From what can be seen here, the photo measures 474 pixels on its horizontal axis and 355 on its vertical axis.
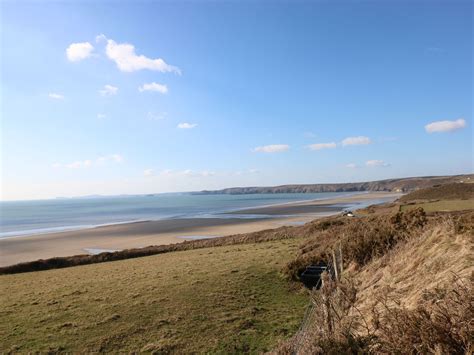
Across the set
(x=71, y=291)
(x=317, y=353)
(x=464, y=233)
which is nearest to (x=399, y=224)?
(x=464, y=233)

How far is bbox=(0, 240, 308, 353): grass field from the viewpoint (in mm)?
9930

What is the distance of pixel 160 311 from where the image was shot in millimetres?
12352

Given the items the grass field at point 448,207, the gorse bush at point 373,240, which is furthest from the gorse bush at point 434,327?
the grass field at point 448,207

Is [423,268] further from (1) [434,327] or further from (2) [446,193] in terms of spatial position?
(2) [446,193]

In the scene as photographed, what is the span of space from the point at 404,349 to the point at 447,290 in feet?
4.73

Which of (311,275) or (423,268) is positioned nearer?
(423,268)

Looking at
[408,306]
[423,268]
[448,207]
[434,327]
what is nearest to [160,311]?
[423,268]

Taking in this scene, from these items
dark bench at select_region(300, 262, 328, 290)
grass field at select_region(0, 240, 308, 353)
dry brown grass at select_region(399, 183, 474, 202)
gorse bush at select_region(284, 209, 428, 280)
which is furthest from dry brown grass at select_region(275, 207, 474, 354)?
dry brown grass at select_region(399, 183, 474, 202)

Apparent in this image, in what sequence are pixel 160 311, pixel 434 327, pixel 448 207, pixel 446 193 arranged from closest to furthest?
pixel 434 327
pixel 160 311
pixel 448 207
pixel 446 193

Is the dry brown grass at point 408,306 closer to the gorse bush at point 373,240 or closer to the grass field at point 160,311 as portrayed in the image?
the grass field at point 160,311

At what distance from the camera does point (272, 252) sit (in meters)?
22.9

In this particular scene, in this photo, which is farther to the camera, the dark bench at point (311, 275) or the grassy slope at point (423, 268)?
the dark bench at point (311, 275)

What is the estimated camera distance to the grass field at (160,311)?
391 inches

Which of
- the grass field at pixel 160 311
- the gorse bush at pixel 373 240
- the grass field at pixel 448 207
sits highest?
the gorse bush at pixel 373 240
